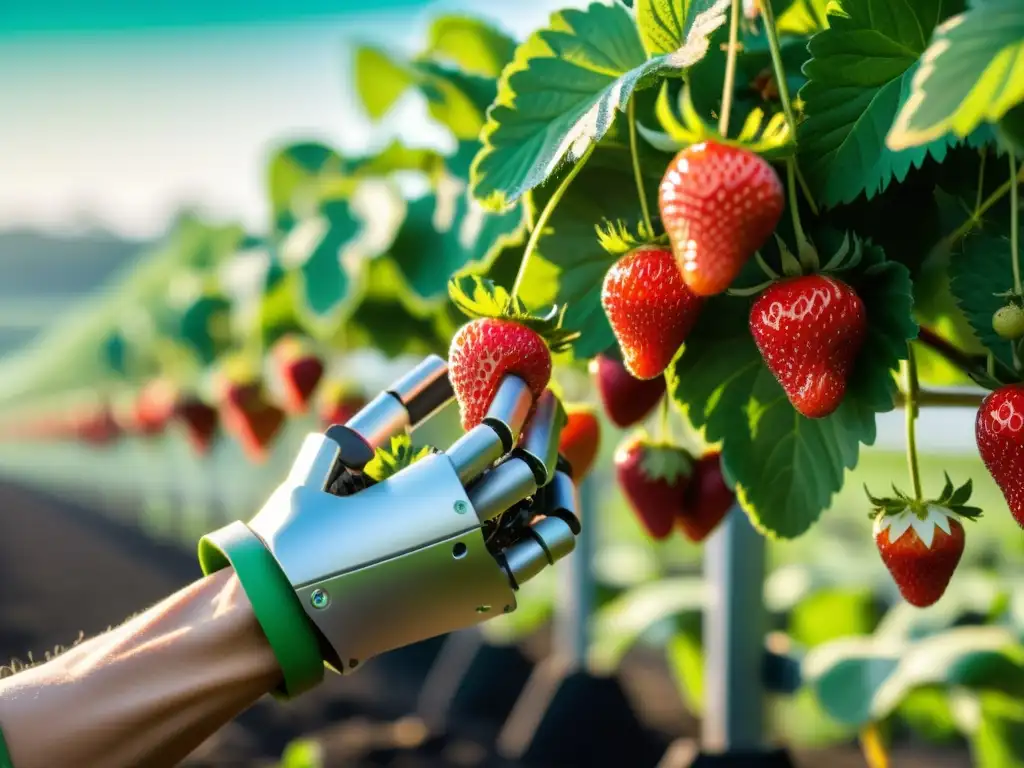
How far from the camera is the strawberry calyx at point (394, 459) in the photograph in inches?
27.3

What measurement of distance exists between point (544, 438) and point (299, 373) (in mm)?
1419

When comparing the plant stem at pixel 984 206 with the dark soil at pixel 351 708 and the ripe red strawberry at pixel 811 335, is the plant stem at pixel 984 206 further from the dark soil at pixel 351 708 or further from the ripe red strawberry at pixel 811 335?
the dark soil at pixel 351 708

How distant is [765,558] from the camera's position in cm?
164

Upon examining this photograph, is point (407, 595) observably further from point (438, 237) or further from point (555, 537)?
point (438, 237)

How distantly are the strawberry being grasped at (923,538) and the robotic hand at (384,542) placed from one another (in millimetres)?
210

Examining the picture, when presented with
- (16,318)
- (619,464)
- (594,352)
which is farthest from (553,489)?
(16,318)

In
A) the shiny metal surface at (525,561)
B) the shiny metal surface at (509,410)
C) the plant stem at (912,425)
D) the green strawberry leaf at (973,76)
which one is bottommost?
the plant stem at (912,425)

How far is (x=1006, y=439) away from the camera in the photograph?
0.60m

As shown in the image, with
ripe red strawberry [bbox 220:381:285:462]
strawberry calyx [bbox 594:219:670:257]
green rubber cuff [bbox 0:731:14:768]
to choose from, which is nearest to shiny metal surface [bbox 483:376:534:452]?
strawberry calyx [bbox 594:219:670:257]

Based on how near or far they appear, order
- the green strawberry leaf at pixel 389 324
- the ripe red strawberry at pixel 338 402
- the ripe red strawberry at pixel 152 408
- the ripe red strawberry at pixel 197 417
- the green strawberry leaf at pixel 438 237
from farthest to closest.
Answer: the ripe red strawberry at pixel 152 408 → the ripe red strawberry at pixel 197 417 → the ripe red strawberry at pixel 338 402 → the green strawberry leaf at pixel 389 324 → the green strawberry leaf at pixel 438 237

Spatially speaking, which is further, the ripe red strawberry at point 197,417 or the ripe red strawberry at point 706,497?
the ripe red strawberry at point 197,417

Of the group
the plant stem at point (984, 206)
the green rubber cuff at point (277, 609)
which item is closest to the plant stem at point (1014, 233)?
the plant stem at point (984, 206)

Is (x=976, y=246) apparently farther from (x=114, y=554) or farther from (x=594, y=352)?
(x=114, y=554)

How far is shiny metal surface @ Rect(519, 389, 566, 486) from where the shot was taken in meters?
0.67
